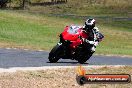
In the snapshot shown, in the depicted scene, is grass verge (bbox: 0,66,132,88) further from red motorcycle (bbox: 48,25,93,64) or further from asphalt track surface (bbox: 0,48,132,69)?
red motorcycle (bbox: 48,25,93,64)

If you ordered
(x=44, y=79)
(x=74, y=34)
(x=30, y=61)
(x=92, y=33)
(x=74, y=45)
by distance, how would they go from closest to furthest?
(x=92, y=33), (x=74, y=34), (x=74, y=45), (x=44, y=79), (x=30, y=61)

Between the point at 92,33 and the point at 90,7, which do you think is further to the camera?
the point at 90,7

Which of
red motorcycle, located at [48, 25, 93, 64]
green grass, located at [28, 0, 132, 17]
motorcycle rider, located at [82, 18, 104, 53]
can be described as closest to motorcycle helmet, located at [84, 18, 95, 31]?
motorcycle rider, located at [82, 18, 104, 53]

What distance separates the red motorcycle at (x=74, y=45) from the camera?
30.7 ft

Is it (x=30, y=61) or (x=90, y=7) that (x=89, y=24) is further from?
(x=90, y=7)

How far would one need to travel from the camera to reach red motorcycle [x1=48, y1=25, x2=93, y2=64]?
368 inches

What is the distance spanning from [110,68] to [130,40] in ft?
110

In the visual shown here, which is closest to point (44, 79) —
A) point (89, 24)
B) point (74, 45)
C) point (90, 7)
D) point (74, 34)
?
point (74, 45)

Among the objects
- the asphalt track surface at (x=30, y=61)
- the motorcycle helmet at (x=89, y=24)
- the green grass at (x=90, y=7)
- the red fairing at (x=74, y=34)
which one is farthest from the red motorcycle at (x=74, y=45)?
the green grass at (x=90, y=7)

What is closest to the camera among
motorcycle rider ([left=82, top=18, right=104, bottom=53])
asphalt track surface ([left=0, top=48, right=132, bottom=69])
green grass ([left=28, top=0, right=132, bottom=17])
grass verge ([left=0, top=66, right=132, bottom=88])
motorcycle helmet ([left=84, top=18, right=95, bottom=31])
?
motorcycle rider ([left=82, top=18, right=104, bottom=53])

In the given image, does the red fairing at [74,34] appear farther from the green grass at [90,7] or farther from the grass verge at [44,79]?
the green grass at [90,7]

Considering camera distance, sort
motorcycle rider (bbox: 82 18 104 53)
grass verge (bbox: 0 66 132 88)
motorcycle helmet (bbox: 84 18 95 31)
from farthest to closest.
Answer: grass verge (bbox: 0 66 132 88) → motorcycle helmet (bbox: 84 18 95 31) → motorcycle rider (bbox: 82 18 104 53)

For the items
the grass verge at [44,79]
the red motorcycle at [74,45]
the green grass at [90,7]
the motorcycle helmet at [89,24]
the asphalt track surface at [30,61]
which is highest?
the motorcycle helmet at [89,24]

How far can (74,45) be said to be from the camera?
9531 millimetres
